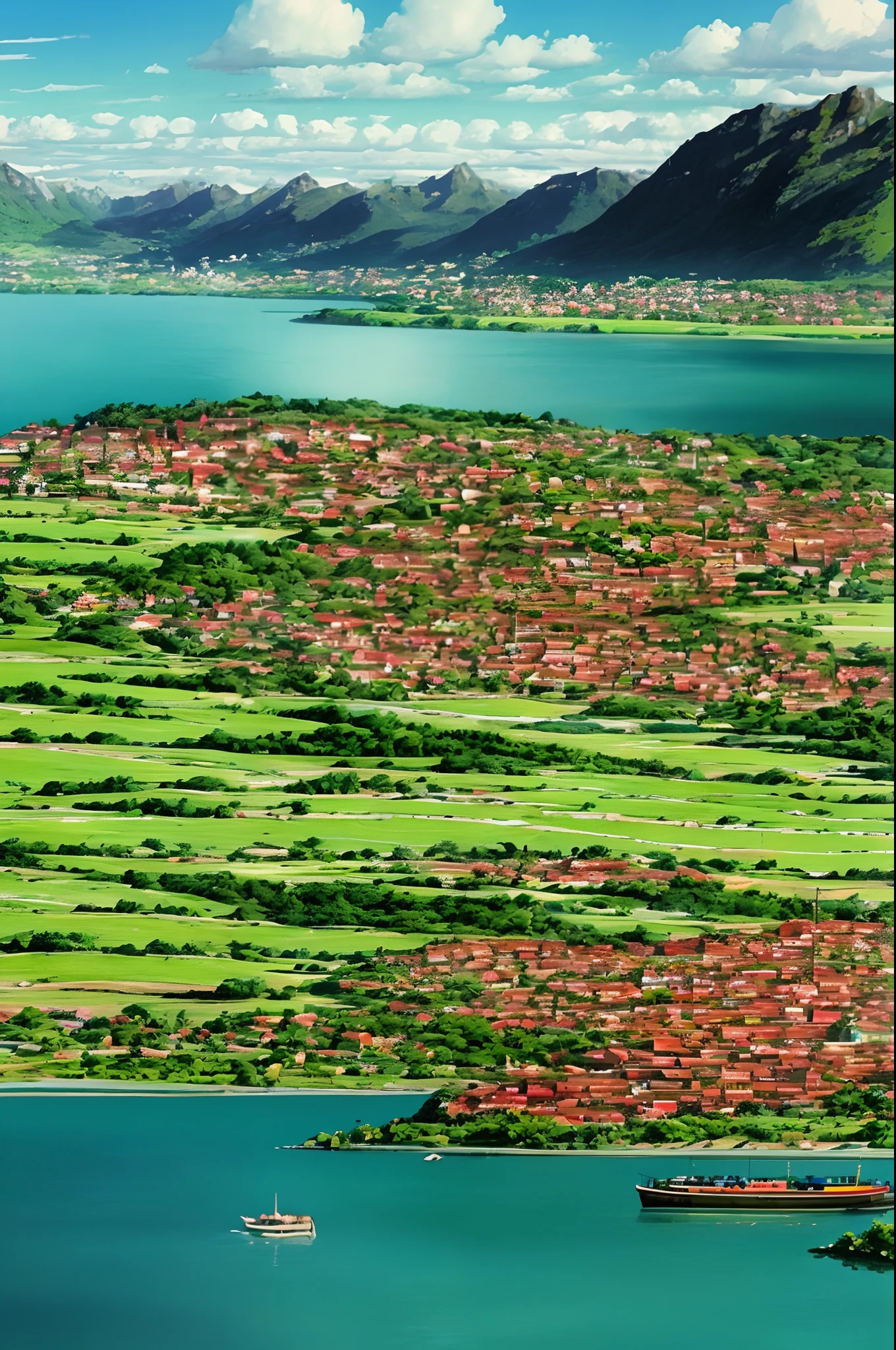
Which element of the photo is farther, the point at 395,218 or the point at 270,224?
the point at 395,218

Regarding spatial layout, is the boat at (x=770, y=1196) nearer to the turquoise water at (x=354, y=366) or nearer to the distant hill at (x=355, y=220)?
the turquoise water at (x=354, y=366)

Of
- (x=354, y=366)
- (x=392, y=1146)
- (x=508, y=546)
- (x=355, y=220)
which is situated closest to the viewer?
(x=392, y=1146)

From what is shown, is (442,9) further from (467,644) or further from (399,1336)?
(399,1336)

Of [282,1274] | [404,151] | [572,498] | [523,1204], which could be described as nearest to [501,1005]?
[523,1204]

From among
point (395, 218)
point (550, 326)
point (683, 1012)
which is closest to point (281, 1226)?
point (683, 1012)

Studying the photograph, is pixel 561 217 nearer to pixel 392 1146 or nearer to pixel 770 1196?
pixel 392 1146
